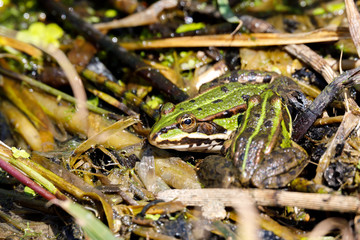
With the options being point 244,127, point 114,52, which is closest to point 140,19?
point 114,52

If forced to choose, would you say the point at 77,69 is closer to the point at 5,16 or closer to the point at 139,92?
the point at 139,92

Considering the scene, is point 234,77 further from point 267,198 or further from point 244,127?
point 267,198

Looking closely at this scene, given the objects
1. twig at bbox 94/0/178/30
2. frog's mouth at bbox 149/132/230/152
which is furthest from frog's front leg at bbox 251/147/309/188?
twig at bbox 94/0/178/30

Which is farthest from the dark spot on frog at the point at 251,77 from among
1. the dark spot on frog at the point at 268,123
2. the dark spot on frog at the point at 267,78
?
the dark spot on frog at the point at 268,123

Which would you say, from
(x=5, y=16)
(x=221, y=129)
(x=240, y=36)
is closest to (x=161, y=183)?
(x=221, y=129)

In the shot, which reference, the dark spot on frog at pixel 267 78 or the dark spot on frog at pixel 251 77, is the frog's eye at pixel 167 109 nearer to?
the dark spot on frog at pixel 251 77
